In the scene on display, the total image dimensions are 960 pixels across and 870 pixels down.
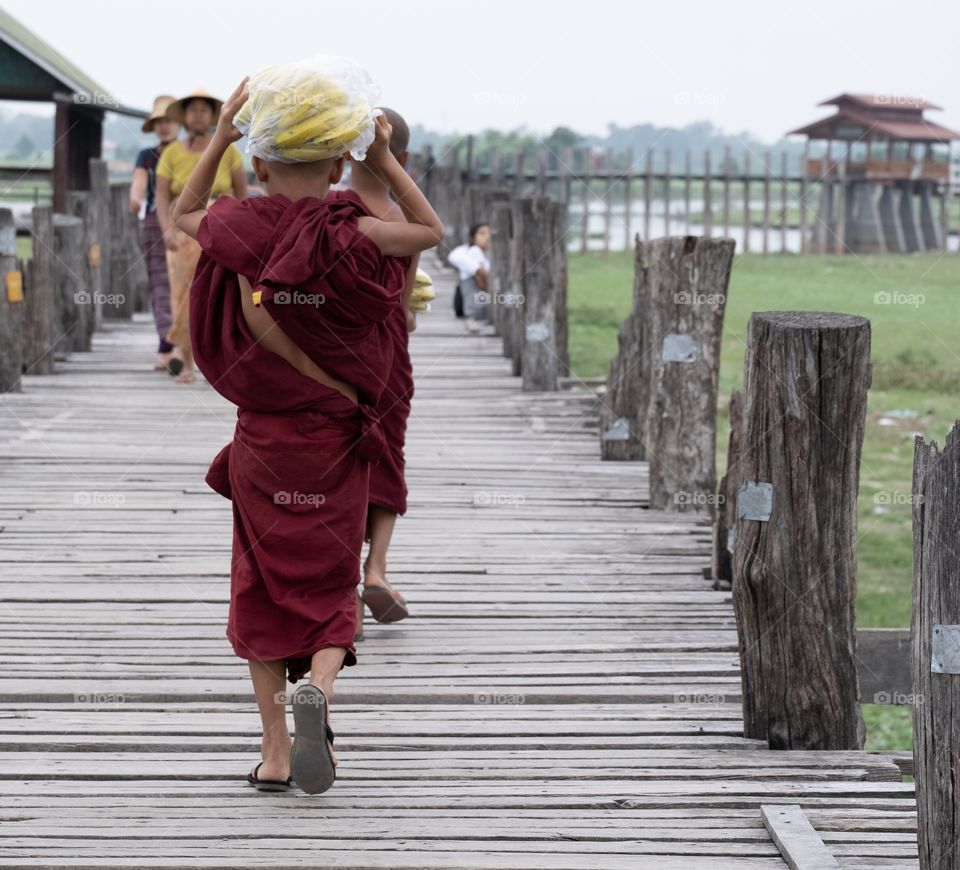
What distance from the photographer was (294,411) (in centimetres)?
392

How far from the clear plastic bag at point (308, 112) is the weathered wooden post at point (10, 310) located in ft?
22.1

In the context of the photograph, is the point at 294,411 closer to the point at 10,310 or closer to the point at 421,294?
the point at 421,294

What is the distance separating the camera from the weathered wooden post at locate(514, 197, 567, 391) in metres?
10.4

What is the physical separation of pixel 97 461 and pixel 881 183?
37.4 meters

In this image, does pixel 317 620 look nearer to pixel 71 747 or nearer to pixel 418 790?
pixel 418 790

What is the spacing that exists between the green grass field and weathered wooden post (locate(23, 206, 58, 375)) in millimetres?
4894

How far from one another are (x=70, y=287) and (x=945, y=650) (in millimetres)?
9718

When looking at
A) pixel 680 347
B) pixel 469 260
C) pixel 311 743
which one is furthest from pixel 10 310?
pixel 311 743

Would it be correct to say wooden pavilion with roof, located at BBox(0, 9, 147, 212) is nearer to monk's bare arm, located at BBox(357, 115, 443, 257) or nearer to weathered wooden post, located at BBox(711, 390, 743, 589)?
weathered wooden post, located at BBox(711, 390, 743, 589)


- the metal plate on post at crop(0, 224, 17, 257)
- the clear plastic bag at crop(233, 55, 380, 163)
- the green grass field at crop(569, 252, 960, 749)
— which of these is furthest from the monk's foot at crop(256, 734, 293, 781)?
the metal plate on post at crop(0, 224, 17, 257)

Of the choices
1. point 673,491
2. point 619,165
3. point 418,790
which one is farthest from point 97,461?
point 619,165

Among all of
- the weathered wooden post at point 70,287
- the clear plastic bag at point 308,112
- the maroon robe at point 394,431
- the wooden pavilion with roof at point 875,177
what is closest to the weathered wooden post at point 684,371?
the maroon robe at point 394,431

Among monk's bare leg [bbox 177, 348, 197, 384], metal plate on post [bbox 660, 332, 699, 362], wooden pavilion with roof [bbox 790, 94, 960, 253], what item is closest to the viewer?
metal plate on post [bbox 660, 332, 699, 362]

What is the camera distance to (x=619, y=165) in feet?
142
